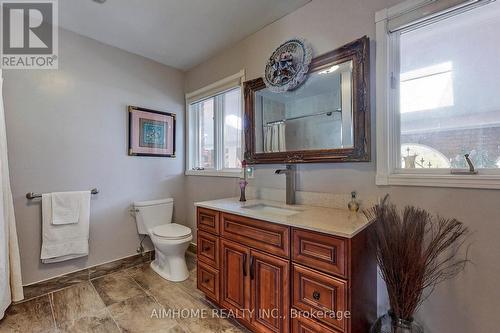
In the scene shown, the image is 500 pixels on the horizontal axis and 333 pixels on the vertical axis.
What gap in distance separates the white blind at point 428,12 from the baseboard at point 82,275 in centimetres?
306

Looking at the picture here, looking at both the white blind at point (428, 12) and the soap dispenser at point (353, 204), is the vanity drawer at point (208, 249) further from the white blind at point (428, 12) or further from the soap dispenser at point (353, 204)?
the white blind at point (428, 12)

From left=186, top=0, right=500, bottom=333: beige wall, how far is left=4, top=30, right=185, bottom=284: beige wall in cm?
104

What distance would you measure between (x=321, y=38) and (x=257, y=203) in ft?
4.55

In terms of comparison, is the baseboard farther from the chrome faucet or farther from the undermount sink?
Answer: the chrome faucet

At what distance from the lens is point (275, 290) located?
4.29 ft

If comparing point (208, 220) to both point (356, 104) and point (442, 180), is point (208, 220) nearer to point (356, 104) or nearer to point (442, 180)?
point (356, 104)

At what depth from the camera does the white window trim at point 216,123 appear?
90.2 inches

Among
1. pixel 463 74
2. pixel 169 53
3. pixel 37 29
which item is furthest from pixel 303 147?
pixel 37 29

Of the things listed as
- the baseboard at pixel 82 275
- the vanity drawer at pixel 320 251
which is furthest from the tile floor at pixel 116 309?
the vanity drawer at pixel 320 251

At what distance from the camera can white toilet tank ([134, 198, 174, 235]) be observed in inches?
97.0

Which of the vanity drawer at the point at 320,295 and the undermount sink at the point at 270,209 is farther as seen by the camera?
the undermount sink at the point at 270,209

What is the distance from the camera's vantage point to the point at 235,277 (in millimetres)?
1547

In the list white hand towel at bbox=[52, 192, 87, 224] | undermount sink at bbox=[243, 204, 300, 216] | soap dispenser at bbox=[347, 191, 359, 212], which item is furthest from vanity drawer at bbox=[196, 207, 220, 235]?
white hand towel at bbox=[52, 192, 87, 224]

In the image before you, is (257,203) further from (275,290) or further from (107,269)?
(107,269)
